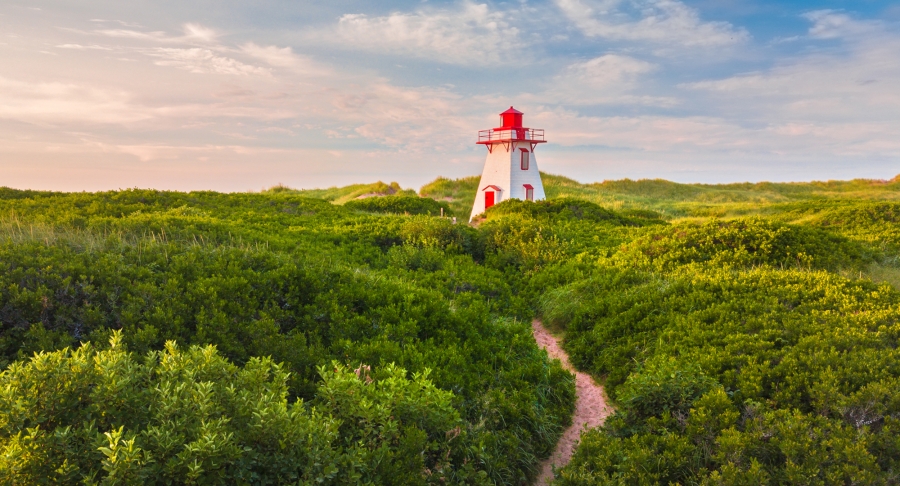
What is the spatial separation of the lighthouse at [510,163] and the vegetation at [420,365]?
1914cm

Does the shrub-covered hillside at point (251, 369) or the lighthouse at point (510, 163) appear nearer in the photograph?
the shrub-covered hillside at point (251, 369)

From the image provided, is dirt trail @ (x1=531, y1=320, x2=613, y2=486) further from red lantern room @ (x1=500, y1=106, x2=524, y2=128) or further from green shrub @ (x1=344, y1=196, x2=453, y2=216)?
red lantern room @ (x1=500, y1=106, x2=524, y2=128)

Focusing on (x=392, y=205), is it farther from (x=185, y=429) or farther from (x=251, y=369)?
(x=185, y=429)

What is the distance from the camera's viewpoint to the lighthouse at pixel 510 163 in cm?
3261

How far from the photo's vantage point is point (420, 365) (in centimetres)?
742

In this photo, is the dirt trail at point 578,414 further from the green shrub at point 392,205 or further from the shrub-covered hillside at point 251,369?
the green shrub at point 392,205

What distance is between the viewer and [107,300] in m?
7.15

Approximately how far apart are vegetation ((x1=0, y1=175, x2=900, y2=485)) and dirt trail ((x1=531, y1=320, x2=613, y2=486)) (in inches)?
9.0

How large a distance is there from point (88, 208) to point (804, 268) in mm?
22188

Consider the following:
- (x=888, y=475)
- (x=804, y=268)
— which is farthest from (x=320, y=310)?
(x=804, y=268)

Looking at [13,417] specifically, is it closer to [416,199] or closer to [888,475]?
[888,475]

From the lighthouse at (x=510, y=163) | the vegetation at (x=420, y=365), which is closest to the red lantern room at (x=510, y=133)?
the lighthouse at (x=510, y=163)

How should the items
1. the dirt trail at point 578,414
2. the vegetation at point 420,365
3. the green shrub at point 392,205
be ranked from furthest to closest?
the green shrub at point 392,205, the dirt trail at point 578,414, the vegetation at point 420,365

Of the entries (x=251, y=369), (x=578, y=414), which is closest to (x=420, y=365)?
(x=251, y=369)
